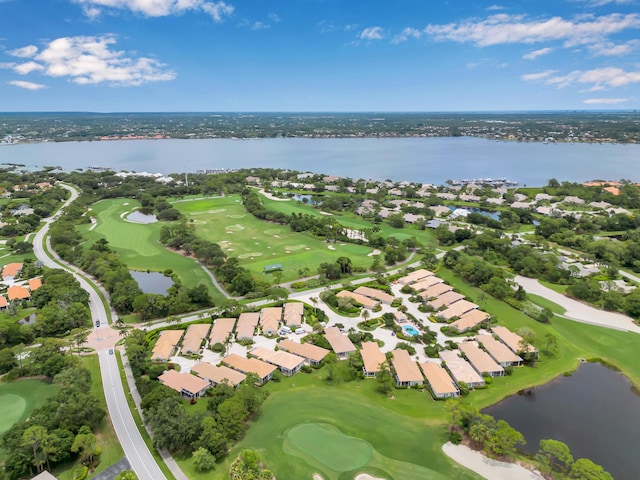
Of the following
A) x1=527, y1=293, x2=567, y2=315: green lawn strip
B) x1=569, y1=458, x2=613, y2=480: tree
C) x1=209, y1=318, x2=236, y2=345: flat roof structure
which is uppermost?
x1=569, y1=458, x2=613, y2=480: tree

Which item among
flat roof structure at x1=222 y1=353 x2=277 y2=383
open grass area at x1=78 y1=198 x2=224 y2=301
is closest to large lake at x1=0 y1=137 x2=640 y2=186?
open grass area at x1=78 y1=198 x2=224 y2=301

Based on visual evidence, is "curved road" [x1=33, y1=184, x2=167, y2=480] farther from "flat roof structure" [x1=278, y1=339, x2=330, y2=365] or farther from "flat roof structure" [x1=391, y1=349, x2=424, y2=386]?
"flat roof structure" [x1=391, y1=349, x2=424, y2=386]

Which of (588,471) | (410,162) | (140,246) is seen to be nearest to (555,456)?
(588,471)

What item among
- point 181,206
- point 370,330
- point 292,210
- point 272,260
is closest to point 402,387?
point 370,330

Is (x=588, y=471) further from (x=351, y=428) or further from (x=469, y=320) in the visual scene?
(x=469, y=320)

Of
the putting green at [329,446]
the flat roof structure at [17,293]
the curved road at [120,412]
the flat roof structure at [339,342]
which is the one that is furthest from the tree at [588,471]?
the flat roof structure at [17,293]

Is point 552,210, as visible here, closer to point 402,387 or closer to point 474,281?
point 474,281

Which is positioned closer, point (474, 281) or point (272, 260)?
point (474, 281)
